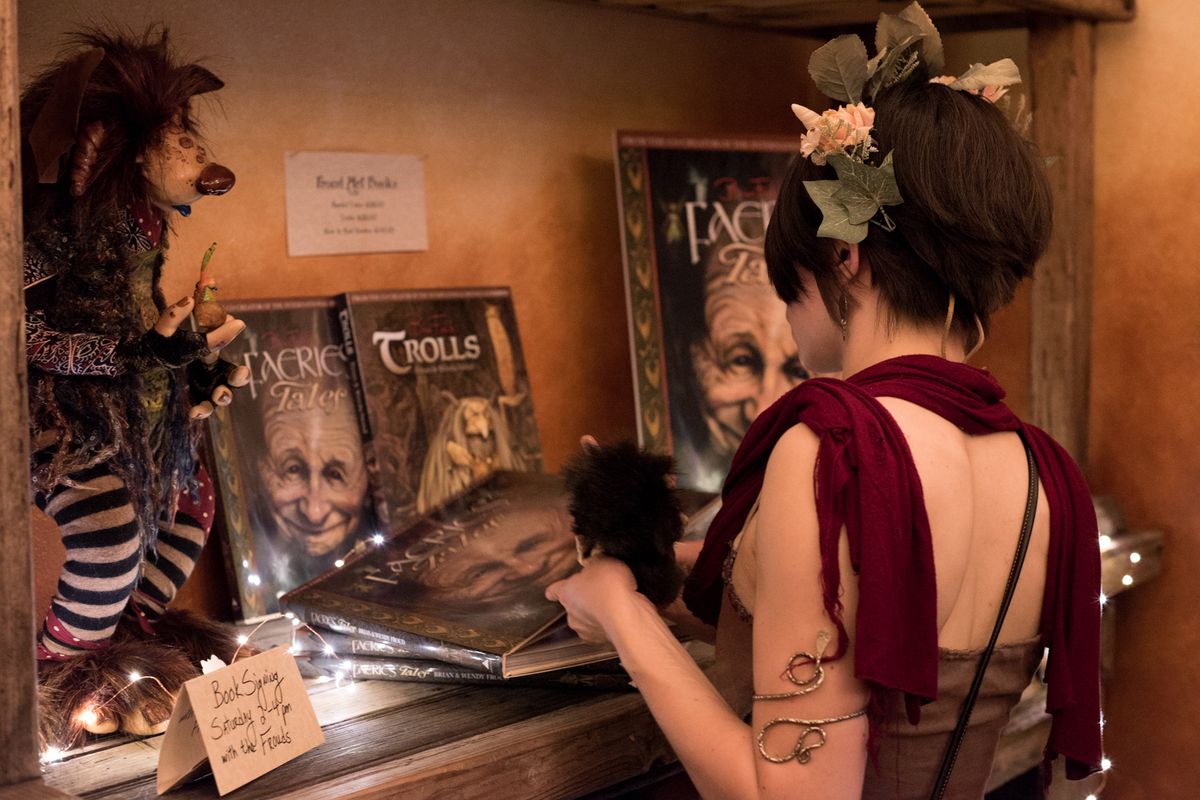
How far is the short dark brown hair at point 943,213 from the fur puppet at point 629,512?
0.25 m

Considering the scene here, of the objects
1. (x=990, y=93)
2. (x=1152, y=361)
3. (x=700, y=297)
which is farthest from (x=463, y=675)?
(x=1152, y=361)

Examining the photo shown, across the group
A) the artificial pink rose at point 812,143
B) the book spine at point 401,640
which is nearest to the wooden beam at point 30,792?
the book spine at point 401,640

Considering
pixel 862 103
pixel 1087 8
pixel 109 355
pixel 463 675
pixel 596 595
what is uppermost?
pixel 1087 8

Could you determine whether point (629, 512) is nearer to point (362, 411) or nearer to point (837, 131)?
point (837, 131)

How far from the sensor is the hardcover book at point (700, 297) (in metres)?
1.93

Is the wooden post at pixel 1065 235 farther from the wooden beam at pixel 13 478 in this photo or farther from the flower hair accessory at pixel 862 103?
the wooden beam at pixel 13 478

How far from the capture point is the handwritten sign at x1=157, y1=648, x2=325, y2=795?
1038 mm

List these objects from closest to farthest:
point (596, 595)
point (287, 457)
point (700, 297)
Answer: point (596, 595), point (287, 457), point (700, 297)

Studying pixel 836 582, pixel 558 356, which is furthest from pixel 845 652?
pixel 558 356

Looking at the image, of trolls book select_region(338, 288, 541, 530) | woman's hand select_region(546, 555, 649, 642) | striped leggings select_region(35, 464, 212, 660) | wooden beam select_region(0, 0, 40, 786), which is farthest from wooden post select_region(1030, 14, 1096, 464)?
wooden beam select_region(0, 0, 40, 786)

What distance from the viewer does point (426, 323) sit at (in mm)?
1741

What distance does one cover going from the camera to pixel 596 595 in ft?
3.81

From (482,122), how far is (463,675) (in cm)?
94

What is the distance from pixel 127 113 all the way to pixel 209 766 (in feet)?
2.02
